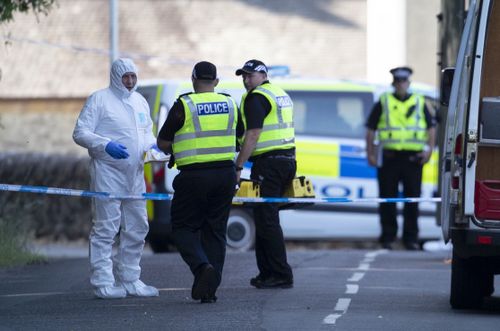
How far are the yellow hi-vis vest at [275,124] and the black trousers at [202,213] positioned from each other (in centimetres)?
103

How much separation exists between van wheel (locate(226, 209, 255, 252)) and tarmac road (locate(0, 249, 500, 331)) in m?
2.67

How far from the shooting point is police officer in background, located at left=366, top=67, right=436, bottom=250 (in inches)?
688

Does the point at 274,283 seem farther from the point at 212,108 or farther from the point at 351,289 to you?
the point at 212,108

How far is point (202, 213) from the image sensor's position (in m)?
11.4

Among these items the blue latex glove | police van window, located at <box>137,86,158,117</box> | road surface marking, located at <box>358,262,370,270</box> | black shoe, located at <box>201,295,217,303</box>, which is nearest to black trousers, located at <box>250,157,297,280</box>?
black shoe, located at <box>201,295,217,303</box>

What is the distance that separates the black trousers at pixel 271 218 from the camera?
12.4 m

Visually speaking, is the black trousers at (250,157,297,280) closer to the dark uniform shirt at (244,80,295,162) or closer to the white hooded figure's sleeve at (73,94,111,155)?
the dark uniform shirt at (244,80,295,162)

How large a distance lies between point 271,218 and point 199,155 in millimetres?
1394

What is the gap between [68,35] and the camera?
33.5 metres

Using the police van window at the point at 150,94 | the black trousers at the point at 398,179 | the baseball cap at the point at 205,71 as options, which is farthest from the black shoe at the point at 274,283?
the police van window at the point at 150,94

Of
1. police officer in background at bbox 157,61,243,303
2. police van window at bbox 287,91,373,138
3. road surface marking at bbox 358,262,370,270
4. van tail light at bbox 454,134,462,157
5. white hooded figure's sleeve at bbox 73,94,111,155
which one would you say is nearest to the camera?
van tail light at bbox 454,134,462,157

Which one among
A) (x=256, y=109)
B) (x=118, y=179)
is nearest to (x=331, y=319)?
(x=118, y=179)

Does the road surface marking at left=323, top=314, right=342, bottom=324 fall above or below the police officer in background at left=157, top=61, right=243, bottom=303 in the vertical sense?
below

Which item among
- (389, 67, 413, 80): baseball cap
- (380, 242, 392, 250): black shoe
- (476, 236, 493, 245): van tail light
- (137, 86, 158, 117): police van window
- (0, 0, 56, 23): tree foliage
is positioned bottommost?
(380, 242, 392, 250): black shoe
